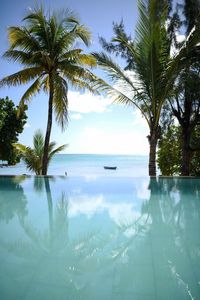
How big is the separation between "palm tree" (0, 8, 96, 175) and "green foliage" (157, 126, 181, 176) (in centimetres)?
524

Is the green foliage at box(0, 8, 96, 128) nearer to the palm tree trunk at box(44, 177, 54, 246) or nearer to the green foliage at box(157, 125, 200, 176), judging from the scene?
the palm tree trunk at box(44, 177, 54, 246)

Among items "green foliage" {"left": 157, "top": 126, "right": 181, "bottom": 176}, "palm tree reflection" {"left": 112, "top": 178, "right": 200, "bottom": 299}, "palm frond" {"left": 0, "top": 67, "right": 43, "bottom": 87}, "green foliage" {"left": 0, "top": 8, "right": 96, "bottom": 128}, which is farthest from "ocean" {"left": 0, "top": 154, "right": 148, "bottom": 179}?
"palm tree reflection" {"left": 112, "top": 178, "right": 200, "bottom": 299}

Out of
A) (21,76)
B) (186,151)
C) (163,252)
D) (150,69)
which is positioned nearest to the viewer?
→ (163,252)

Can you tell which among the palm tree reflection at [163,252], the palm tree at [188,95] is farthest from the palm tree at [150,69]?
the palm tree reflection at [163,252]

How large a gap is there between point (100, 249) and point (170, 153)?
1175 cm

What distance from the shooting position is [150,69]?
823 centimetres

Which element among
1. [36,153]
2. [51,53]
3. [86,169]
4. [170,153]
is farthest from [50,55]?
[86,169]

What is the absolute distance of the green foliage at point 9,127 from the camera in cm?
1182

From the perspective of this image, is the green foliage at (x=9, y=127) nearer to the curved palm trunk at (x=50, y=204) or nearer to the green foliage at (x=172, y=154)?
the curved palm trunk at (x=50, y=204)

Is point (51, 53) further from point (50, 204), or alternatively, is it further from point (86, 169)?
point (86, 169)

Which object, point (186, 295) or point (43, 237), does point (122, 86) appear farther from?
point (186, 295)

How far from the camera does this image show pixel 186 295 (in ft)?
6.10

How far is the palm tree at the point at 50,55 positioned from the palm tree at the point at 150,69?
1514mm

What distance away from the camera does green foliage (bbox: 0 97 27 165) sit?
11.8m
